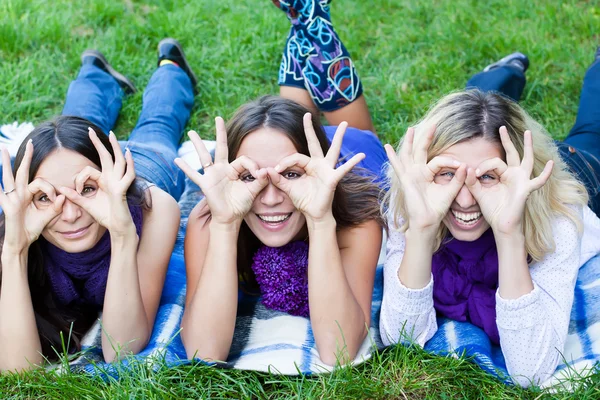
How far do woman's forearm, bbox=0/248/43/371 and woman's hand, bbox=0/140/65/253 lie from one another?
0.06 meters

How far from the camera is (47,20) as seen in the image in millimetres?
5305

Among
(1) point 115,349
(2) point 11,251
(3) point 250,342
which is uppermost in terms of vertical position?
(2) point 11,251

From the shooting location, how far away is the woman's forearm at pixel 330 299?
2660mm

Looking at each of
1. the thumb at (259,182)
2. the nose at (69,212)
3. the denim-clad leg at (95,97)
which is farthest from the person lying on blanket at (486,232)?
the denim-clad leg at (95,97)

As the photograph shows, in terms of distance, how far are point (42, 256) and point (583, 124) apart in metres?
2.98

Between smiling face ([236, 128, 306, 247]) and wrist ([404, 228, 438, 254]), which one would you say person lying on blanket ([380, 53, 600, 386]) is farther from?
smiling face ([236, 128, 306, 247])

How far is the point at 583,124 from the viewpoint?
396 cm

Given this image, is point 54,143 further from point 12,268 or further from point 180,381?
point 180,381

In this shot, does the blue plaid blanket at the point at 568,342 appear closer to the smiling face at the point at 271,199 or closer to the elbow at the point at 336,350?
the elbow at the point at 336,350

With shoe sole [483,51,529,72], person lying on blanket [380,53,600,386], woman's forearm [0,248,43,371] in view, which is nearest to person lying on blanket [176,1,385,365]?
person lying on blanket [380,53,600,386]

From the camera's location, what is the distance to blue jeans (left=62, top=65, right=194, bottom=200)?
3.89 metres

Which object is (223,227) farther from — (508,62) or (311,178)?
(508,62)

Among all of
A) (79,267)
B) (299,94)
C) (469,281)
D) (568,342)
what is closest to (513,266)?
(469,281)

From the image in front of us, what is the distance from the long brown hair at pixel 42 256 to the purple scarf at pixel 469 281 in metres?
1.33
